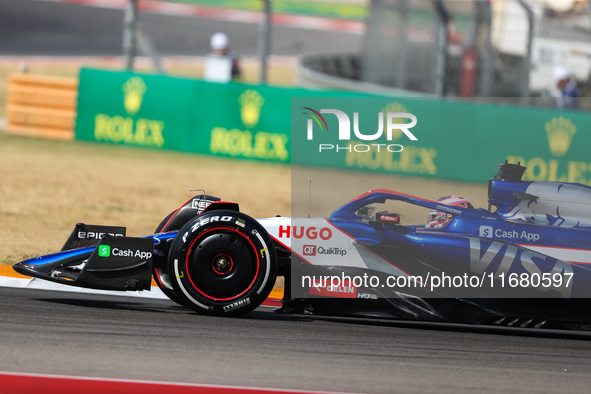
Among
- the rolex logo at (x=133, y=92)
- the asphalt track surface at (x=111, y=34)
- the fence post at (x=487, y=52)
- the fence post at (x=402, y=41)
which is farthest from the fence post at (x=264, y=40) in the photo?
the asphalt track surface at (x=111, y=34)

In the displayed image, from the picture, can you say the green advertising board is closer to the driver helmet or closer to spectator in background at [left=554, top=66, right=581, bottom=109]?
spectator in background at [left=554, top=66, right=581, bottom=109]

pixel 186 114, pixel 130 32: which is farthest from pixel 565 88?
pixel 130 32

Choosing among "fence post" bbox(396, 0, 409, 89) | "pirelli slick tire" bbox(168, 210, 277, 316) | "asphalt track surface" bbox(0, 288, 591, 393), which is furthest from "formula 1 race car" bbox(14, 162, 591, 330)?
"fence post" bbox(396, 0, 409, 89)

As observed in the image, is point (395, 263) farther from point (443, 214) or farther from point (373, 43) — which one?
point (373, 43)

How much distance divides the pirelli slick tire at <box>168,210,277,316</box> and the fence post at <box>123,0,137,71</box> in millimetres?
8959

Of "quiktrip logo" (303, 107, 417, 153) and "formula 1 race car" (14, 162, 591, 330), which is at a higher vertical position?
"quiktrip logo" (303, 107, 417, 153)

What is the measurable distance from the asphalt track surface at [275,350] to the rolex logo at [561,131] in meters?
6.10

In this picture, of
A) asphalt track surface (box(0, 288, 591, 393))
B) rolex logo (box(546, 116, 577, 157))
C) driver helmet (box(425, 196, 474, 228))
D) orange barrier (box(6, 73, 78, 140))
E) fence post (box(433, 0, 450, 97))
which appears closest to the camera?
asphalt track surface (box(0, 288, 591, 393))

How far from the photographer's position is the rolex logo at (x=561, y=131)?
35.8 ft

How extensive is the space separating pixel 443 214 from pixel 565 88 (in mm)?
8925

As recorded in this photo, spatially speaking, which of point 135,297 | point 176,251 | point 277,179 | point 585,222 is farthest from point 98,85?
point 585,222

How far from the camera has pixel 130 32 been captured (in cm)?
1300

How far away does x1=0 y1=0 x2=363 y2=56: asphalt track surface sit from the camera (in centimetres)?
2405

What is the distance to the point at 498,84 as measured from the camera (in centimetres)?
1307
